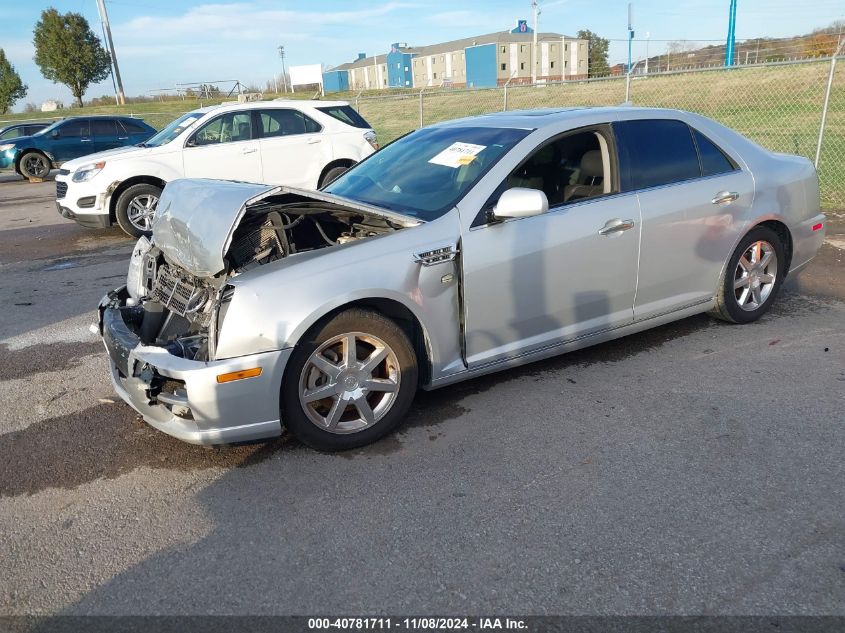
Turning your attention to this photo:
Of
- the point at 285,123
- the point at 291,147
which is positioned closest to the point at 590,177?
the point at 291,147

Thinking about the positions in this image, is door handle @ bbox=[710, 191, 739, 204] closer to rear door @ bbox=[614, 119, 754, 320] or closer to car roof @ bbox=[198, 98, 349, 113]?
rear door @ bbox=[614, 119, 754, 320]

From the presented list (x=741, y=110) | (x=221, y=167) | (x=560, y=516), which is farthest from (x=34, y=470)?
Answer: (x=741, y=110)

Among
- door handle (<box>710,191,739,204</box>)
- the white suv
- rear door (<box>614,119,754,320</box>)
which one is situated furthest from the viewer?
the white suv

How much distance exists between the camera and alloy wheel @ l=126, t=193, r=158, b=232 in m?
9.68

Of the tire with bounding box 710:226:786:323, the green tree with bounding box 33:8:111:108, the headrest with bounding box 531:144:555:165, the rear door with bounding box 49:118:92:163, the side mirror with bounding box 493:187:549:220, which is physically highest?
the green tree with bounding box 33:8:111:108

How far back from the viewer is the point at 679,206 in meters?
4.55

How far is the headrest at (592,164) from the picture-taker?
4449 millimetres

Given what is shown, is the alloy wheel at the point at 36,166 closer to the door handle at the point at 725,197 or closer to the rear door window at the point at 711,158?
the rear door window at the point at 711,158

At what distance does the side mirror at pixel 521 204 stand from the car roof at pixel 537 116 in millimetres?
712

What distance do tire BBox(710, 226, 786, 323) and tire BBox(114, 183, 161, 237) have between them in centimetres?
749

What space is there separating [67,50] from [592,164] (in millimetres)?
60943

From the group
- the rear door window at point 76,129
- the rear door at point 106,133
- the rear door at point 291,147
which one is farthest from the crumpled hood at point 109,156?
the rear door window at point 76,129

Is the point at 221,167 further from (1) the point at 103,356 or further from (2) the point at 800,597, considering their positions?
(2) the point at 800,597

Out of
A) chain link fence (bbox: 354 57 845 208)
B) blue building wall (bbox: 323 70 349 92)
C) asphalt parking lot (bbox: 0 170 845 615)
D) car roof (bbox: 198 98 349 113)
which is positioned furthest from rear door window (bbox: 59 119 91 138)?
blue building wall (bbox: 323 70 349 92)
